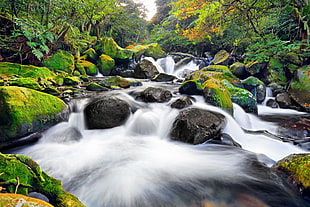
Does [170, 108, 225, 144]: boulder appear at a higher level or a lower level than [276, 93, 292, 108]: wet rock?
lower

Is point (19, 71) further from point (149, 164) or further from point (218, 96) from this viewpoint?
point (218, 96)

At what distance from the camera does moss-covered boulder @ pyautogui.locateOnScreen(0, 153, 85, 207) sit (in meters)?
1.19

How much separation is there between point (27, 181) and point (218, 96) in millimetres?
5240

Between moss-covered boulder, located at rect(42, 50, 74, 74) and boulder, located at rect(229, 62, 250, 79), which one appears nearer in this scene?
moss-covered boulder, located at rect(42, 50, 74, 74)

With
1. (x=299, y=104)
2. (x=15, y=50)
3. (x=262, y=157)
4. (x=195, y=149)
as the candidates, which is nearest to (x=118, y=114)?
(x=195, y=149)

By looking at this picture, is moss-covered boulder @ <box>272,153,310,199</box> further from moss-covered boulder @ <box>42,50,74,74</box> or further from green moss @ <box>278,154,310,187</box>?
moss-covered boulder @ <box>42,50,74,74</box>

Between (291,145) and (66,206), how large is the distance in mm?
4484

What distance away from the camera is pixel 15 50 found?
671cm

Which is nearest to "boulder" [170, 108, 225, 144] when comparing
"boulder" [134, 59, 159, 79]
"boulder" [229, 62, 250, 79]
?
"boulder" [229, 62, 250, 79]

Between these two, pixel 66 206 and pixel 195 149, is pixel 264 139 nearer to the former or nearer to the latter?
pixel 195 149

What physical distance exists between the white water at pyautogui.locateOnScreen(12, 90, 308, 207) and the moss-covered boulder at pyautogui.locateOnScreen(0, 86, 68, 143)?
327 mm

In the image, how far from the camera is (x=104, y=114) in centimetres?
432

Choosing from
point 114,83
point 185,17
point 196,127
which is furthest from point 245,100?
point 114,83

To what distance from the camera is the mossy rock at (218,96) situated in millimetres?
5086
